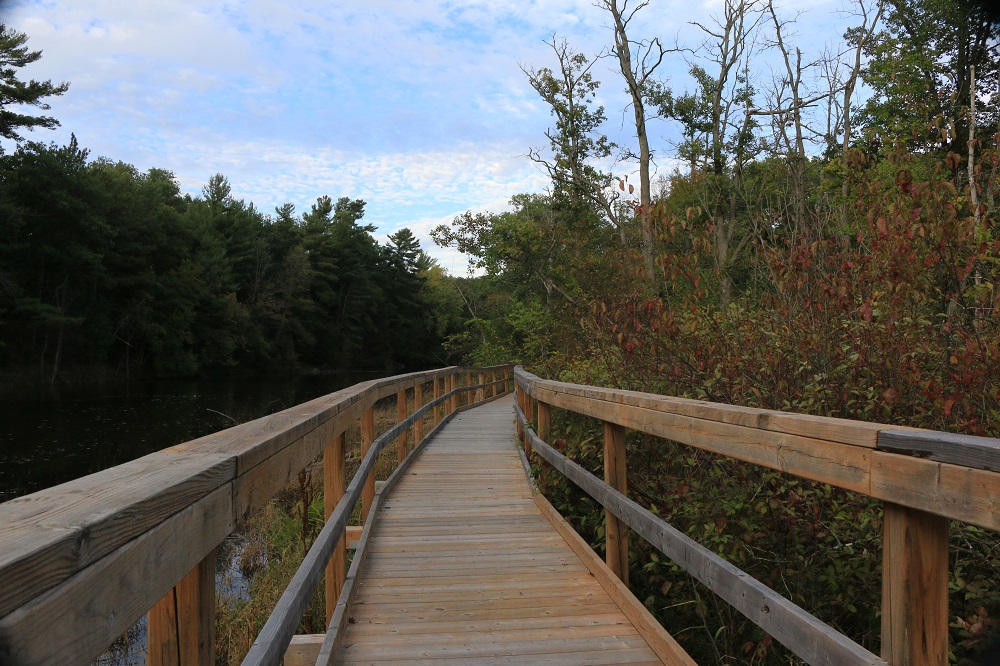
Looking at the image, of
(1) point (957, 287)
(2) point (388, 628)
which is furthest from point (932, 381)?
(2) point (388, 628)

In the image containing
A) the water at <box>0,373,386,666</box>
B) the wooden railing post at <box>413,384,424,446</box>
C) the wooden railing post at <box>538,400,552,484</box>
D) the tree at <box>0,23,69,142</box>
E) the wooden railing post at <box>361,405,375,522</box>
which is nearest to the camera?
A: the wooden railing post at <box>361,405,375,522</box>

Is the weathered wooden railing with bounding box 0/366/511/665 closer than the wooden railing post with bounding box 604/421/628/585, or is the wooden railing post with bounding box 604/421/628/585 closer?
the weathered wooden railing with bounding box 0/366/511/665

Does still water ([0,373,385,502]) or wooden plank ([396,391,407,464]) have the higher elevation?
wooden plank ([396,391,407,464])

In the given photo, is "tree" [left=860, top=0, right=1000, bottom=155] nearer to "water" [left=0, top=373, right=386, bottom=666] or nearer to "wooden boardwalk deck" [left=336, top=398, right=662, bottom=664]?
"wooden boardwalk deck" [left=336, top=398, right=662, bottom=664]

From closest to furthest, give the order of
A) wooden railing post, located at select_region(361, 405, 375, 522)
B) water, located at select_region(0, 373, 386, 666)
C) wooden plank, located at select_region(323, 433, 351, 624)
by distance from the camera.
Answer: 1. wooden plank, located at select_region(323, 433, 351, 624)
2. wooden railing post, located at select_region(361, 405, 375, 522)
3. water, located at select_region(0, 373, 386, 666)

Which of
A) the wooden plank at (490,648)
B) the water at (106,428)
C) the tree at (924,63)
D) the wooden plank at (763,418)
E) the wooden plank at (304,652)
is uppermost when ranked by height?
the tree at (924,63)

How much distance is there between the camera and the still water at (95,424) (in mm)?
14062

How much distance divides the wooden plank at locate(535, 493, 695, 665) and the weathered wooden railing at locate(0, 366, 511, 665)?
1.33 metres

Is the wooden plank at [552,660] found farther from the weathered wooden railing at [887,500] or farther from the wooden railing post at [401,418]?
the wooden railing post at [401,418]

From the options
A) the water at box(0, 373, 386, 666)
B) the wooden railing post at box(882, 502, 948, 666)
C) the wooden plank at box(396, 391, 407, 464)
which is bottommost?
the water at box(0, 373, 386, 666)

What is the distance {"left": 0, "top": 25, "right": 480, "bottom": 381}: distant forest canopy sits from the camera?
3512cm

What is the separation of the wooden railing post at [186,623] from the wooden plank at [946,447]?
4.24 ft

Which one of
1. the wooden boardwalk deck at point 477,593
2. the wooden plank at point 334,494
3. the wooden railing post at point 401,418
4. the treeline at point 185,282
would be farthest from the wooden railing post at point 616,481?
the treeline at point 185,282

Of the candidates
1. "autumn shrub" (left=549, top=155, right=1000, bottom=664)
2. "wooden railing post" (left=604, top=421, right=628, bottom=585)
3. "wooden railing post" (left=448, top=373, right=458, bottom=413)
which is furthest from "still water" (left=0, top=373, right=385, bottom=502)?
"wooden railing post" (left=604, top=421, right=628, bottom=585)
